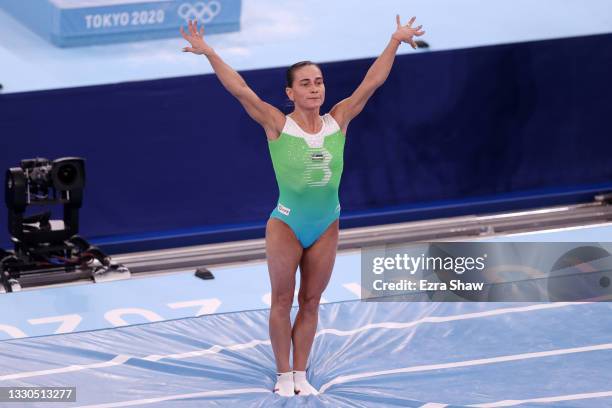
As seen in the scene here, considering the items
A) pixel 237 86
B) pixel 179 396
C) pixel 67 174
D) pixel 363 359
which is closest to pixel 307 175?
pixel 237 86

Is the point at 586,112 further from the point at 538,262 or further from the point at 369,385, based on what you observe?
the point at 369,385

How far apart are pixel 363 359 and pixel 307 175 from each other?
4.48ft

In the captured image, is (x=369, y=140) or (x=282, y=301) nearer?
(x=282, y=301)

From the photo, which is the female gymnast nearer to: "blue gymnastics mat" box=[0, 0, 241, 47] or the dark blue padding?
the dark blue padding

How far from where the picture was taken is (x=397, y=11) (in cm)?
1185

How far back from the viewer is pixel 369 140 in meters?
9.88

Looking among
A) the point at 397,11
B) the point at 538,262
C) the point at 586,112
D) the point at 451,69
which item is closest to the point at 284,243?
the point at 538,262

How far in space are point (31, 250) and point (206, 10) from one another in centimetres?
365

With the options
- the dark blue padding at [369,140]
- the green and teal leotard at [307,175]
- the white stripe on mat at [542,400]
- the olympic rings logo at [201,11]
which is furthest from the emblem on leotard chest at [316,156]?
the olympic rings logo at [201,11]

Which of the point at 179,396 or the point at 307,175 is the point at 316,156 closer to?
the point at 307,175

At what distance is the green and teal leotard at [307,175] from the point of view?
616 centimetres

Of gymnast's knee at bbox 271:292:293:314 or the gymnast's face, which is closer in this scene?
the gymnast's face

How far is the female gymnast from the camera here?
20.2ft

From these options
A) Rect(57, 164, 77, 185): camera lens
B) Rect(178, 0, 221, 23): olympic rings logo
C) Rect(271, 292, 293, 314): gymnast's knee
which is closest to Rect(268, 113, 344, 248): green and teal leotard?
Rect(271, 292, 293, 314): gymnast's knee
